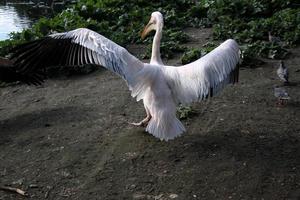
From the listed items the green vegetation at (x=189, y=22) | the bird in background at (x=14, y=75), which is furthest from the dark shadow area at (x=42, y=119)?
the green vegetation at (x=189, y=22)

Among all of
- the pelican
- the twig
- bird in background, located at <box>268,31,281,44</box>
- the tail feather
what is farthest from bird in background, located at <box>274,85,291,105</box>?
the twig

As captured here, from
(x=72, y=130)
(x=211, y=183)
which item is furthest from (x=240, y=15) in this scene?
(x=211, y=183)

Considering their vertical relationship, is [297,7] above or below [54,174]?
above

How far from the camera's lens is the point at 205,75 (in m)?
4.89

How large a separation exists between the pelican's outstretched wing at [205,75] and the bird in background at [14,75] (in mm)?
2305

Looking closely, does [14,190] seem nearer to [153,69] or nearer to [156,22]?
[153,69]

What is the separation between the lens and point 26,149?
208 inches

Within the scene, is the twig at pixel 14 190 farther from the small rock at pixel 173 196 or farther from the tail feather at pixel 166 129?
the tail feather at pixel 166 129

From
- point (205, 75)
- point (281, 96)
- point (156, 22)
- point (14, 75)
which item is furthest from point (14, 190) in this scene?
point (281, 96)

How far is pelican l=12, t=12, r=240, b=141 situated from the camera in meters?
4.98

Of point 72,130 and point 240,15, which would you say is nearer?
point 72,130

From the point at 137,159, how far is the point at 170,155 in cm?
33

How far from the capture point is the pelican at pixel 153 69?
16.3 feet

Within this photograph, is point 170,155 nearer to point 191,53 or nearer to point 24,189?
point 24,189
